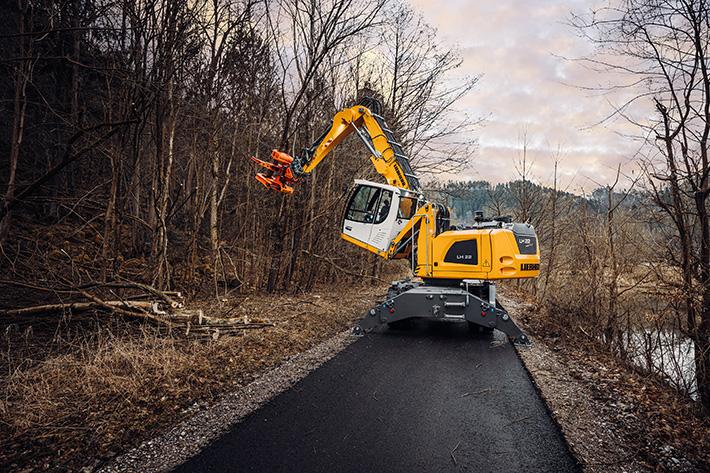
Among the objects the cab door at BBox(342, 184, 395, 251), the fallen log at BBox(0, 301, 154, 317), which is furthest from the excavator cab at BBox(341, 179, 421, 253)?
the fallen log at BBox(0, 301, 154, 317)

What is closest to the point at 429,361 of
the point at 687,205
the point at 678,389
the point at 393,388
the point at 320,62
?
the point at 393,388

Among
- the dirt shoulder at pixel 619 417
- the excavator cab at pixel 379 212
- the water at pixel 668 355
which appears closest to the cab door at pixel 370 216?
the excavator cab at pixel 379 212

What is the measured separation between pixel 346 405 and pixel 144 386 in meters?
2.25

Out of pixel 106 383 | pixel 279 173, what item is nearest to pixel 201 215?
pixel 279 173

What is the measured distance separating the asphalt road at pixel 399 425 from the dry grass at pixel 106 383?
826 millimetres

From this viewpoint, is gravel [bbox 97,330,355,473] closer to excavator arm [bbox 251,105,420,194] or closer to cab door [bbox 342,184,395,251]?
cab door [bbox 342,184,395,251]

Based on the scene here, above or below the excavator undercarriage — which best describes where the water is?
below

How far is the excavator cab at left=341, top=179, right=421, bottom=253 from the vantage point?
8867mm

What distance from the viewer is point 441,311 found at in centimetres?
755

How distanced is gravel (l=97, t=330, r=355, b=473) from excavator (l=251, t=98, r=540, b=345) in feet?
9.33

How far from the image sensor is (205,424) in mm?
3777

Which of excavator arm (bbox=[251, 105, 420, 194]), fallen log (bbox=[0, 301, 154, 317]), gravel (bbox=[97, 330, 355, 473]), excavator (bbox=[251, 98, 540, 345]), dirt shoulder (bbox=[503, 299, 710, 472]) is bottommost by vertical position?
gravel (bbox=[97, 330, 355, 473])

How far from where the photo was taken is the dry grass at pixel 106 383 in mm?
3324

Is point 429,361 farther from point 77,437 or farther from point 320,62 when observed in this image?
point 320,62
